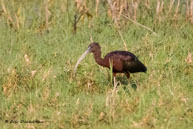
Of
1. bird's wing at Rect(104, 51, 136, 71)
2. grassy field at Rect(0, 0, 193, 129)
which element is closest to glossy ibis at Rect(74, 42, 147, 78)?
bird's wing at Rect(104, 51, 136, 71)

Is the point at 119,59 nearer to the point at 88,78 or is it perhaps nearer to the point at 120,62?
the point at 120,62

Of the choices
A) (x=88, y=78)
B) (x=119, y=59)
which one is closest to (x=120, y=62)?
(x=119, y=59)

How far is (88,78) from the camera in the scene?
626 cm

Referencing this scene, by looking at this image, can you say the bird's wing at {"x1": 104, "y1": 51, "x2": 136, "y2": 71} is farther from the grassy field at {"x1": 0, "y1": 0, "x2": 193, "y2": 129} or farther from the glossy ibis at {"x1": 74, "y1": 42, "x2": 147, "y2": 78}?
→ the grassy field at {"x1": 0, "y1": 0, "x2": 193, "y2": 129}

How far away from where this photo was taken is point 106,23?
28.6 ft

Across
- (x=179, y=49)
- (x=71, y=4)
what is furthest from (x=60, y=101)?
(x=71, y=4)

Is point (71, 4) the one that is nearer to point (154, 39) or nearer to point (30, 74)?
point (154, 39)

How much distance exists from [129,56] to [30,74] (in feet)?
3.98

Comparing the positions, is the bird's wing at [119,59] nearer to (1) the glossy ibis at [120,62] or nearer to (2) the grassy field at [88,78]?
(1) the glossy ibis at [120,62]

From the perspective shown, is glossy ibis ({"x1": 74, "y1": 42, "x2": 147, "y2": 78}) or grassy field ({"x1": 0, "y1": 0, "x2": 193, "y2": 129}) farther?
glossy ibis ({"x1": 74, "y1": 42, "x2": 147, "y2": 78})

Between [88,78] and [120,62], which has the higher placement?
[120,62]

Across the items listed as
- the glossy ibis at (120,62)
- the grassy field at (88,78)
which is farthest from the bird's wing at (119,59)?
the grassy field at (88,78)

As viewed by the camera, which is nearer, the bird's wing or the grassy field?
the grassy field

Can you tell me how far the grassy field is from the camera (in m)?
5.03
